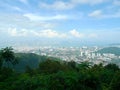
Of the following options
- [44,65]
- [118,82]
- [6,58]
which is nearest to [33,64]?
[44,65]

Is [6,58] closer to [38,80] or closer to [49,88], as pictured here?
[38,80]

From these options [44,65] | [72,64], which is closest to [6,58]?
[44,65]

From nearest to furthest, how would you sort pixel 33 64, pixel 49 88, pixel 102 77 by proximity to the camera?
pixel 49 88 → pixel 102 77 → pixel 33 64

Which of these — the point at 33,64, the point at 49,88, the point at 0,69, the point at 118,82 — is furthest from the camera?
the point at 33,64

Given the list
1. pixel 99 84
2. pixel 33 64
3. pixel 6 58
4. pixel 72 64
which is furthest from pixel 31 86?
pixel 33 64

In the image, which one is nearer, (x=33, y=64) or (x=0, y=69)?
(x=0, y=69)

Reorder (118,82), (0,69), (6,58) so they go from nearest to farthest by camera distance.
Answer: (118,82) < (0,69) < (6,58)

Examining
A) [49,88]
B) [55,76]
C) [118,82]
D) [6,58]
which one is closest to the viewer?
[118,82]

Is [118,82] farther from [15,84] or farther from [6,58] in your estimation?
[6,58]

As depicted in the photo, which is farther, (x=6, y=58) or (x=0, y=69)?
(x=6, y=58)
